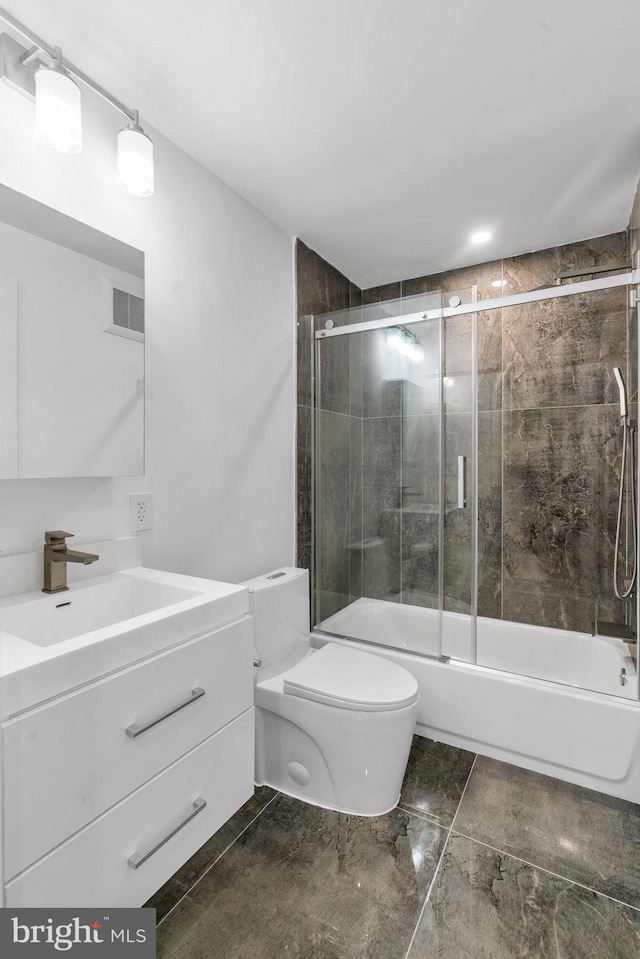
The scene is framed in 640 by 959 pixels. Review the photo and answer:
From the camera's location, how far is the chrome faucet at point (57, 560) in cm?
129

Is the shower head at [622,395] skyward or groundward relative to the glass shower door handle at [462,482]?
skyward

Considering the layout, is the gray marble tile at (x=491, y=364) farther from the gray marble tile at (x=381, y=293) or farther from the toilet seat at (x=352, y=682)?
the toilet seat at (x=352, y=682)

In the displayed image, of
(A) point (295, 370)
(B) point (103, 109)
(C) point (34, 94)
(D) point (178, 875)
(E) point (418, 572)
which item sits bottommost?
(D) point (178, 875)

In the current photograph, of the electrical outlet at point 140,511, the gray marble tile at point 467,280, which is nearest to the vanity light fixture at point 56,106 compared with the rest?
the electrical outlet at point 140,511

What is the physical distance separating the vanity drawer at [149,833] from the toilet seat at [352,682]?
370mm

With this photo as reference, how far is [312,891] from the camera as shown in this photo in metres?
1.36

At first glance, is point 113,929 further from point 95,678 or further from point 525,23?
A: point 525,23

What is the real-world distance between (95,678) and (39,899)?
0.37 meters

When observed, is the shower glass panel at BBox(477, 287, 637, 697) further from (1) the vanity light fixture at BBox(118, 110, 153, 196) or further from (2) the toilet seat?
(1) the vanity light fixture at BBox(118, 110, 153, 196)

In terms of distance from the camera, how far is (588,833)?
156 cm

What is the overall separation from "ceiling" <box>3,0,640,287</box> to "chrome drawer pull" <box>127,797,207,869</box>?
1.98 m

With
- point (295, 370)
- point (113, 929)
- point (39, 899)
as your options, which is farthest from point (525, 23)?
point (113, 929)

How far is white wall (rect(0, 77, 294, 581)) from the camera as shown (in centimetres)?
136

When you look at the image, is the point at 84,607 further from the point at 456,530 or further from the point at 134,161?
the point at 456,530
